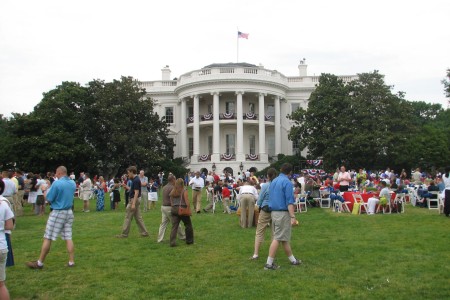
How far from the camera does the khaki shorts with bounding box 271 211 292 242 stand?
25.6ft

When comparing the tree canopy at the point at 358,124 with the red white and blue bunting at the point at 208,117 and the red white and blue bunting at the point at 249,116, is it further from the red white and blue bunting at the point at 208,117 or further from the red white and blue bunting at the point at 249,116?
the red white and blue bunting at the point at 208,117

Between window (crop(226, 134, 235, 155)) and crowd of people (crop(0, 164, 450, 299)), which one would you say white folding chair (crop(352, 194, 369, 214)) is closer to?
crowd of people (crop(0, 164, 450, 299))

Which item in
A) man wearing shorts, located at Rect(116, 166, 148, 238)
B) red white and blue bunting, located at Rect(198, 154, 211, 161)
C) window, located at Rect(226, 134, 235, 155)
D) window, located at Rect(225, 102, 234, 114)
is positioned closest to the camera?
man wearing shorts, located at Rect(116, 166, 148, 238)

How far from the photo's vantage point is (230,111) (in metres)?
46.7

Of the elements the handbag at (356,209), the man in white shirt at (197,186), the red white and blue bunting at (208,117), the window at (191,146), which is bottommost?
the handbag at (356,209)

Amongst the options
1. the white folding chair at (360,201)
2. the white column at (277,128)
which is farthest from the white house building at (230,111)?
the white folding chair at (360,201)

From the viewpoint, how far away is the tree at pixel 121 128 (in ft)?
120

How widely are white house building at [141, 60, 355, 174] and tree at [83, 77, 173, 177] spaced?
703cm

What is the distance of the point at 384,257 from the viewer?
27.8ft

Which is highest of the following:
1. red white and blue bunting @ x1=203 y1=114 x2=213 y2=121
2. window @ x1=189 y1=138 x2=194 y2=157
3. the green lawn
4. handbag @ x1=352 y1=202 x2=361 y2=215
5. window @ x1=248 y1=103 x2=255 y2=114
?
window @ x1=248 y1=103 x2=255 y2=114

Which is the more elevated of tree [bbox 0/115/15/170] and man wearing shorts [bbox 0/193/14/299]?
tree [bbox 0/115/15/170]

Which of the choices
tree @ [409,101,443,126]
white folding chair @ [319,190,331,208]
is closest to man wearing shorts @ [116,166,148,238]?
white folding chair @ [319,190,331,208]

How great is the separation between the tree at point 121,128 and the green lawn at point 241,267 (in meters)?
24.0

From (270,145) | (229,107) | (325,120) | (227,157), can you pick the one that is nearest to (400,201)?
(325,120)
